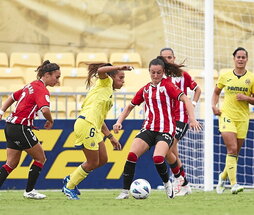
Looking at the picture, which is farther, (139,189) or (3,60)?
(3,60)

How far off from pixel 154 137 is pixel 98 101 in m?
0.89

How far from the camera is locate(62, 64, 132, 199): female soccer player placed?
1105 cm

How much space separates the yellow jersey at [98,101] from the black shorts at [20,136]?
76 centimetres

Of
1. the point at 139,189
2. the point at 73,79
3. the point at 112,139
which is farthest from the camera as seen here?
the point at 73,79

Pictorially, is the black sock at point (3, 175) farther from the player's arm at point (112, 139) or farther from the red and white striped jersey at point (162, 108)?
the red and white striped jersey at point (162, 108)

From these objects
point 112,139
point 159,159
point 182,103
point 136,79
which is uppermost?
point 136,79

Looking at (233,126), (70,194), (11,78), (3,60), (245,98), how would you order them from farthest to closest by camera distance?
(3,60) → (11,78) → (233,126) → (245,98) → (70,194)

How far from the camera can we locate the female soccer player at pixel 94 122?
36.3 feet

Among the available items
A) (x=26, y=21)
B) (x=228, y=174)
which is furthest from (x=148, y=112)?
(x=26, y=21)

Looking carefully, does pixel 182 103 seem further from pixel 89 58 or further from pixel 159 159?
pixel 89 58

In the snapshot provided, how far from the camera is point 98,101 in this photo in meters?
11.1

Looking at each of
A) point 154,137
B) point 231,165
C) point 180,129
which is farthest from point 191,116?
point 231,165

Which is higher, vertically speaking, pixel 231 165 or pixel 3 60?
pixel 3 60

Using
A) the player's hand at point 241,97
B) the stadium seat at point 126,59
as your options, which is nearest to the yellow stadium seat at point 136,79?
the stadium seat at point 126,59
